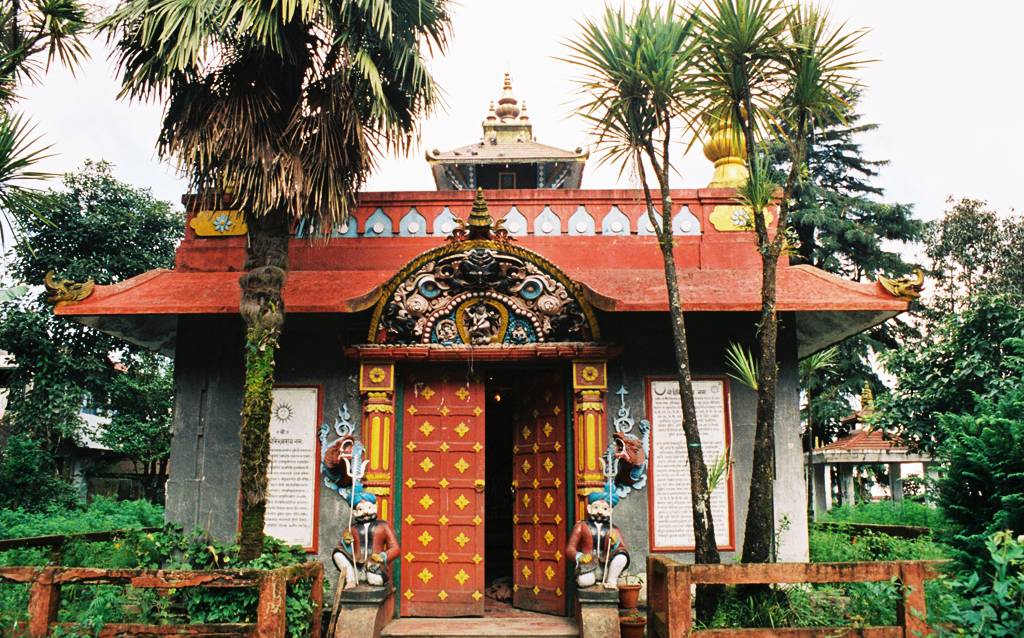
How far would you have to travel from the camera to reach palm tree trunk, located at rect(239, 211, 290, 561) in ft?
25.2

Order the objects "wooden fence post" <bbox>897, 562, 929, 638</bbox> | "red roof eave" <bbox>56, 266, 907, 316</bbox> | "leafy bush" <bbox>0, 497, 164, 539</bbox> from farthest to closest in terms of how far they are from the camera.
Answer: "leafy bush" <bbox>0, 497, 164, 539</bbox> → "red roof eave" <bbox>56, 266, 907, 316</bbox> → "wooden fence post" <bbox>897, 562, 929, 638</bbox>

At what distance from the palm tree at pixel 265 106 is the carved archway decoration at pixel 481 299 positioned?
4.07ft

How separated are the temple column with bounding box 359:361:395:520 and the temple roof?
37.3 inches

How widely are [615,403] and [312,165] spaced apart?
4167mm

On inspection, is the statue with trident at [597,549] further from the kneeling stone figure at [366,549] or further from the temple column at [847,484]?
the temple column at [847,484]

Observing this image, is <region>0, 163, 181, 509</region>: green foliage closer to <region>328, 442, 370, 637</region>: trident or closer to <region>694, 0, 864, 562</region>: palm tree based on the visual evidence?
<region>328, 442, 370, 637</region>: trident

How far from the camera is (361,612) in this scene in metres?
8.24

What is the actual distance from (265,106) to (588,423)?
4.70 metres

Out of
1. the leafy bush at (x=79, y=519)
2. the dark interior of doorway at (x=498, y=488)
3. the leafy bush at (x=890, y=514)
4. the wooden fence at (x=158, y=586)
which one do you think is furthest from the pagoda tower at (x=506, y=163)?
the wooden fence at (x=158, y=586)

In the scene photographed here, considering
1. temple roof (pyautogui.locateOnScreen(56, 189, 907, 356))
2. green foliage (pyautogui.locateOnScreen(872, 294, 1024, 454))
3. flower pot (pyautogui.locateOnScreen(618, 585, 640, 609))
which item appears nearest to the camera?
flower pot (pyautogui.locateOnScreen(618, 585, 640, 609))

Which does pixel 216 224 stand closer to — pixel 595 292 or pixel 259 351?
pixel 259 351

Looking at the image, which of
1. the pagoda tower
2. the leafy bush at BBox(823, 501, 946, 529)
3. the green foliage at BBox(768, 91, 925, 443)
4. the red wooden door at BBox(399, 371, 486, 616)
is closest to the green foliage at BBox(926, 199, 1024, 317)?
the green foliage at BBox(768, 91, 925, 443)

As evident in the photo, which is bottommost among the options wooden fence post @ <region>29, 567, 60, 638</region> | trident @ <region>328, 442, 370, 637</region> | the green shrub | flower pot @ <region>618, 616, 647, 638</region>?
flower pot @ <region>618, 616, 647, 638</region>

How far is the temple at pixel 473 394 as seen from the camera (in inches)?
370
